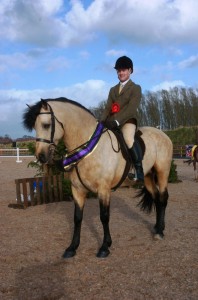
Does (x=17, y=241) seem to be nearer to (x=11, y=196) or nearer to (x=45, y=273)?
(x=45, y=273)

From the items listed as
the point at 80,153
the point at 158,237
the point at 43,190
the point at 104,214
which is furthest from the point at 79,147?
the point at 43,190

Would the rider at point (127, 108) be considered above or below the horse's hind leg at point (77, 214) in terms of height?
above

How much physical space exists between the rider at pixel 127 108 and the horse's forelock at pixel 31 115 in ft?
4.21

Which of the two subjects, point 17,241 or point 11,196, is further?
point 11,196

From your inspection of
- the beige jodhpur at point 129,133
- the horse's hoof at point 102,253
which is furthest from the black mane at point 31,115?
the horse's hoof at point 102,253

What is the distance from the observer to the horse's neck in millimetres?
5062

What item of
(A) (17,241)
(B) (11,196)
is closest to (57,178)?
(B) (11,196)

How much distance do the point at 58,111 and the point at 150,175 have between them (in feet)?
8.83

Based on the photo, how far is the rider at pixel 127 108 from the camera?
222 inches

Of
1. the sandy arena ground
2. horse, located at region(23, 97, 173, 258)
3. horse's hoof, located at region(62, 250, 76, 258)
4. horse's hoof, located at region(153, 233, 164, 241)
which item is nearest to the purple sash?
horse, located at region(23, 97, 173, 258)

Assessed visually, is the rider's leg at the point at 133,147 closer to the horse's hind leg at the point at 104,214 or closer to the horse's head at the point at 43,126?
the horse's hind leg at the point at 104,214

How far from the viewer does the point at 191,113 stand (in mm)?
46000

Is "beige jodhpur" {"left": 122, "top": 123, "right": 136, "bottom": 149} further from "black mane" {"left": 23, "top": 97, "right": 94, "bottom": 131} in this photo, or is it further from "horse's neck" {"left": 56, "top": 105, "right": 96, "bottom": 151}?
"black mane" {"left": 23, "top": 97, "right": 94, "bottom": 131}

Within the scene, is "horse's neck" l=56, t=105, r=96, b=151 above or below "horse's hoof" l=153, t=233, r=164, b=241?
above
